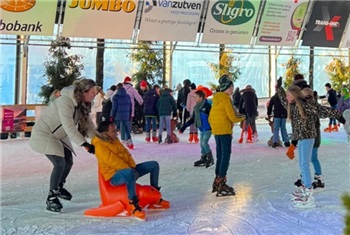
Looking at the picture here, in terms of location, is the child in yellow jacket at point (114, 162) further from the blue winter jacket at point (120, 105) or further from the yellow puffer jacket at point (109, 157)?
the blue winter jacket at point (120, 105)

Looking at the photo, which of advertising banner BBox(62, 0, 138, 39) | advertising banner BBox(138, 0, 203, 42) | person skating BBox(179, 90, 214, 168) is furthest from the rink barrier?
person skating BBox(179, 90, 214, 168)

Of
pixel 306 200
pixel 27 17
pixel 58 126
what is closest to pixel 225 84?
pixel 306 200

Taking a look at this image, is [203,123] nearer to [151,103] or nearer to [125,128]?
[125,128]

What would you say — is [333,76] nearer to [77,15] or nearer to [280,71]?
[280,71]

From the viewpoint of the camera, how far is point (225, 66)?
13109 mm

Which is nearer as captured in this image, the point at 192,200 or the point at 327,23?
the point at 192,200

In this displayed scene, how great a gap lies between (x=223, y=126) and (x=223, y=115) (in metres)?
0.10

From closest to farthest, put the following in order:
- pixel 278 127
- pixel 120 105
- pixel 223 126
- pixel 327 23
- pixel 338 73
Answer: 1. pixel 223 126
2. pixel 120 105
3. pixel 278 127
4. pixel 327 23
5. pixel 338 73

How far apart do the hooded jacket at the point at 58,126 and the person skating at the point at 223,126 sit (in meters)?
1.20

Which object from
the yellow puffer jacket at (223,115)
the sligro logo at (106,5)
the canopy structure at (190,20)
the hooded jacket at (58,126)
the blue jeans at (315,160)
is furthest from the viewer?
the sligro logo at (106,5)

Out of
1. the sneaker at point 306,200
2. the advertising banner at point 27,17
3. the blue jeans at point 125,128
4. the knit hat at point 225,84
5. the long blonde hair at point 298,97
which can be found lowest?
the sneaker at point 306,200

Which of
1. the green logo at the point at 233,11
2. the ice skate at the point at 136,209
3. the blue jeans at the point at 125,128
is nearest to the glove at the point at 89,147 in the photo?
the ice skate at the point at 136,209

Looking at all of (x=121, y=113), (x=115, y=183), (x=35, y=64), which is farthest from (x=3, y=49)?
(x=115, y=183)

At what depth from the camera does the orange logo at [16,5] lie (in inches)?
293
